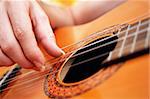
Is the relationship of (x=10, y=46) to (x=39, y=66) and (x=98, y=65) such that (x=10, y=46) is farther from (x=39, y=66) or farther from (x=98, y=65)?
(x=98, y=65)

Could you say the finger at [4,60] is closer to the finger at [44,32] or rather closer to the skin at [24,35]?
the skin at [24,35]

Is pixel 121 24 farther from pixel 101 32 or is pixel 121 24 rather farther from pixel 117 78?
pixel 117 78

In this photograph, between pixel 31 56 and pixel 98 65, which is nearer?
pixel 98 65

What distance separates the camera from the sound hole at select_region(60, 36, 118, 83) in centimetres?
58

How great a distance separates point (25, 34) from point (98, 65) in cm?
23

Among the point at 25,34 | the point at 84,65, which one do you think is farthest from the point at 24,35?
the point at 84,65

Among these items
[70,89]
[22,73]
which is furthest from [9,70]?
[70,89]

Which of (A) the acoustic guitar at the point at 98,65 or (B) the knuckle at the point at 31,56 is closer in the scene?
(A) the acoustic guitar at the point at 98,65

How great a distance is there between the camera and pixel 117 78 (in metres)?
0.50

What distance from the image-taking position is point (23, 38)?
675 mm

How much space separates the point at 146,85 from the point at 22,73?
0.37 meters

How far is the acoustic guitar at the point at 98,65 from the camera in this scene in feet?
1.59

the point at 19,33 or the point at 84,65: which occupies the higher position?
the point at 19,33

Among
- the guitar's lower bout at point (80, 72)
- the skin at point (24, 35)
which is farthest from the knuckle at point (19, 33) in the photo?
the guitar's lower bout at point (80, 72)
